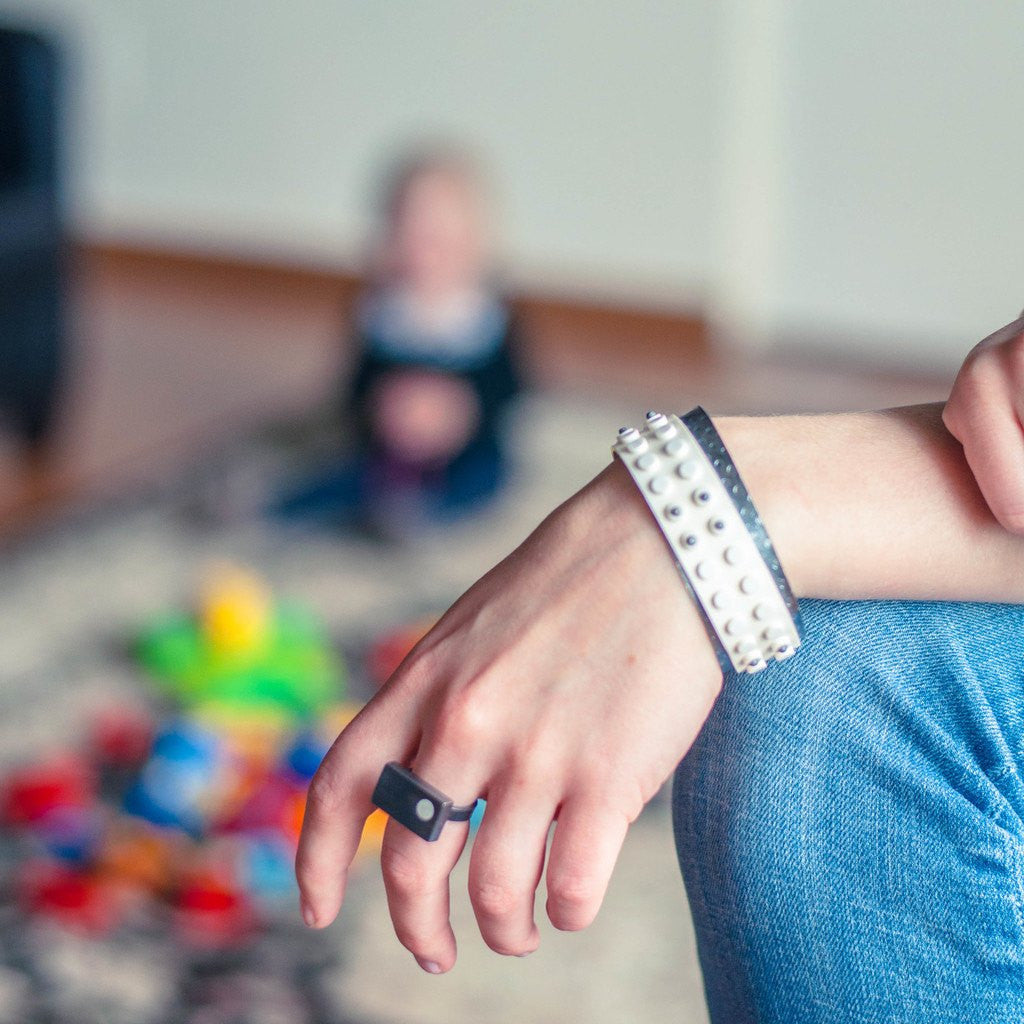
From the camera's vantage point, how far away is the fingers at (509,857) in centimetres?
47

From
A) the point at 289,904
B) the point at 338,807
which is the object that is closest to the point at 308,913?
the point at 338,807

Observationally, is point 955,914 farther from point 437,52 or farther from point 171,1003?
point 437,52

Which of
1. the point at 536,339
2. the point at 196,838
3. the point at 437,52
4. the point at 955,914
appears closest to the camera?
the point at 955,914

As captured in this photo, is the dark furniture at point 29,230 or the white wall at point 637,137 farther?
the white wall at point 637,137

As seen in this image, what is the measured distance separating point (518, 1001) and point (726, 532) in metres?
0.79

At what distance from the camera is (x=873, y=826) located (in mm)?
472

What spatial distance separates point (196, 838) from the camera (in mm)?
1384

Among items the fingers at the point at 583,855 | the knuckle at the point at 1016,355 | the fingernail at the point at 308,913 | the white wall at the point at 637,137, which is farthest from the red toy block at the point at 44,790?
the white wall at the point at 637,137

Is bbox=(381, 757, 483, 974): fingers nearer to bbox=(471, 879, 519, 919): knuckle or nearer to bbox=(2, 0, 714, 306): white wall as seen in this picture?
bbox=(471, 879, 519, 919): knuckle

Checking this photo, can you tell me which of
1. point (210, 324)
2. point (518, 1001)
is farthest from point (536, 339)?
point (518, 1001)

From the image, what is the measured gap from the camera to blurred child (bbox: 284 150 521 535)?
231cm

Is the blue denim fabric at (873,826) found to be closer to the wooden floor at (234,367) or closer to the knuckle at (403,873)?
the knuckle at (403,873)

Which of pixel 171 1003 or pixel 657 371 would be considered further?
pixel 657 371

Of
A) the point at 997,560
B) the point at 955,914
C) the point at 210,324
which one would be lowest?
the point at 210,324
